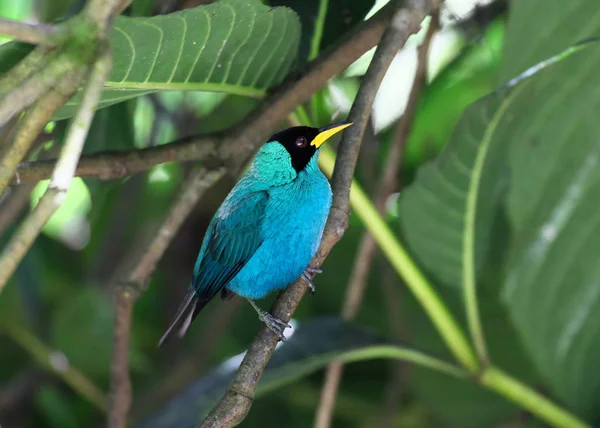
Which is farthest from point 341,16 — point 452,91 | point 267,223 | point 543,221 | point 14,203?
point 14,203

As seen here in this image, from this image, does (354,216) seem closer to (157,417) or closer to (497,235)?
(497,235)

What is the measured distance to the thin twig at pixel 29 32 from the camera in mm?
1240

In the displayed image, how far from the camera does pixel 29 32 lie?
1283mm

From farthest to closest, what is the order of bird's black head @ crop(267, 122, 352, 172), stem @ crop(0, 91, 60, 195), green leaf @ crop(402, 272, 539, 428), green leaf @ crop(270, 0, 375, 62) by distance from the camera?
green leaf @ crop(402, 272, 539, 428) → green leaf @ crop(270, 0, 375, 62) → bird's black head @ crop(267, 122, 352, 172) → stem @ crop(0, 91, 60, 195)

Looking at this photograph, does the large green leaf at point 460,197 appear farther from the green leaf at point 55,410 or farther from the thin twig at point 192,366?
the green leaf at point 55,410

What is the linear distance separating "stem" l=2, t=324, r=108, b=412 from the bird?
4.18 feet

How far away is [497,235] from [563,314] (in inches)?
24.6

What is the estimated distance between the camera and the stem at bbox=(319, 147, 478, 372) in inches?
96.4

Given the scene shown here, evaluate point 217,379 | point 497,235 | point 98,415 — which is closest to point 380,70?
point 217,379

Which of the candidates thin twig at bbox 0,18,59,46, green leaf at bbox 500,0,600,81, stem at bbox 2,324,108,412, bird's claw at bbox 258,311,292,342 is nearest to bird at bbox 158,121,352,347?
bird's claw at bbox 258,311,292,342

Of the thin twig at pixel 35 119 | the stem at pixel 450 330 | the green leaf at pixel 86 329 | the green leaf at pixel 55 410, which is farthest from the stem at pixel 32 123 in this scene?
the green leaf at pixel 55 410

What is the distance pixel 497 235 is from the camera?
3264mm

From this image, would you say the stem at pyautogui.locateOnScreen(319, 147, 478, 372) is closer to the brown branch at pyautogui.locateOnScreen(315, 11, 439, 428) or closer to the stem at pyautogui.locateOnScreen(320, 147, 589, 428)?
the stem at pyautogui.locateOnScreen(320, 147, 589, 428)

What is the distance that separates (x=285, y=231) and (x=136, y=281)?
0.48 metres
